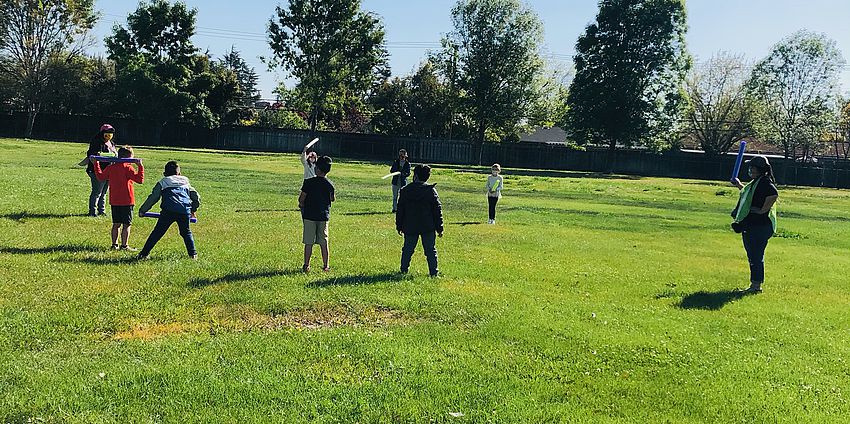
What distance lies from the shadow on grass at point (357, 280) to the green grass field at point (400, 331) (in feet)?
0.13

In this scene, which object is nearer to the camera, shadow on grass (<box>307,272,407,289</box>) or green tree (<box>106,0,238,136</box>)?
shadow on grass (<box>307,272,407,289</box>)

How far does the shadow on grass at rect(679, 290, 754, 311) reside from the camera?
884 centimetres

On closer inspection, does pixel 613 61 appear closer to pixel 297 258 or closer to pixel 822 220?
pixel 822 220

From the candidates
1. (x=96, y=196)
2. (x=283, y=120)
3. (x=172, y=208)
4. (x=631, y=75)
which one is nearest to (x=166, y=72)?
(x=283, y=120)

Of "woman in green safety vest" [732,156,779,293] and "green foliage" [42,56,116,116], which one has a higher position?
"green foliage" [42,56,116,116]

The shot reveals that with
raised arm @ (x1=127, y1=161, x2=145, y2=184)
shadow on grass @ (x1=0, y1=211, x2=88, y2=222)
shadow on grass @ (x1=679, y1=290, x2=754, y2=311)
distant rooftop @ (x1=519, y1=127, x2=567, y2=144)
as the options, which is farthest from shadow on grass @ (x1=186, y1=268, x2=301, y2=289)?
distant rooftop @ (x1=519, y1=127, x2=567, y2=144)

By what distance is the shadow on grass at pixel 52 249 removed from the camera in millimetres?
9836

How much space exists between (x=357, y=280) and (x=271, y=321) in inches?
Answer: 84.8

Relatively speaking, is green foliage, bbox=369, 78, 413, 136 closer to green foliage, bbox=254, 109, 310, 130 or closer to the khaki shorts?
green foliage, bbox=254, 109, 310, 130

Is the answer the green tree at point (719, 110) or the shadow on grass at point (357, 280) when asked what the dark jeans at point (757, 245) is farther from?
the green tree at point (719, 110)

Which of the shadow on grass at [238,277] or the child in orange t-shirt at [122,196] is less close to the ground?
the child in orange t-shirt at [122,196]

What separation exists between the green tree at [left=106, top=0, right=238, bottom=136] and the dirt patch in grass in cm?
5174

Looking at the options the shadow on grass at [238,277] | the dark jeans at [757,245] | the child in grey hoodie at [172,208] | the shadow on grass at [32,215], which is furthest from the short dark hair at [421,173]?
the shadow on grass at [32,215]

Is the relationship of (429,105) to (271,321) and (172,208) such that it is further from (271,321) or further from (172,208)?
(271,321)
